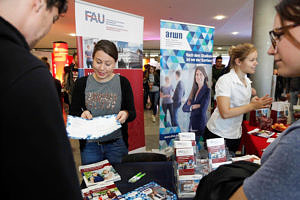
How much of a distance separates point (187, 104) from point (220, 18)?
15.9 feet

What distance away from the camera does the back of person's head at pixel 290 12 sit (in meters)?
0.47

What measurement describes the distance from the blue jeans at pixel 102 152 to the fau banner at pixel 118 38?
1.03m

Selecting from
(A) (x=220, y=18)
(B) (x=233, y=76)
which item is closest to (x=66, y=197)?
(B) (x=233, y=76)

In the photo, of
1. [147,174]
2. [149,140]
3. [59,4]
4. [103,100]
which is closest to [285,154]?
[59,4]

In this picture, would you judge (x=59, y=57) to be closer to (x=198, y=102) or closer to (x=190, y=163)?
(x=198, y=102)

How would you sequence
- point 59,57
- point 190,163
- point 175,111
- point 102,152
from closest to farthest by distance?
point 190,163
point 102,152
point 175,111
point 59,57

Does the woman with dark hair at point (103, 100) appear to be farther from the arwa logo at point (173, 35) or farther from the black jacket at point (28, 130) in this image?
the black jacket at point (28, 130)

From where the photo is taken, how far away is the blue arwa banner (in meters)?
2.63

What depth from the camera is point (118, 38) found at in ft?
8.23

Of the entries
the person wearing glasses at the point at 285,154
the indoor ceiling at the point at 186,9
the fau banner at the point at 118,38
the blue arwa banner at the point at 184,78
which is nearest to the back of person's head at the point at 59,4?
the person wearing glasses at the point at 285,154

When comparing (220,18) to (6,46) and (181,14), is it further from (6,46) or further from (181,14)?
(6,46)

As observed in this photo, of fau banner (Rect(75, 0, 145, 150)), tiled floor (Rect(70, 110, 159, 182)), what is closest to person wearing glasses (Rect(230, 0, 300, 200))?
fau banner (Rect(75, 0, 145, 150))

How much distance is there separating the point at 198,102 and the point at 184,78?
437mm

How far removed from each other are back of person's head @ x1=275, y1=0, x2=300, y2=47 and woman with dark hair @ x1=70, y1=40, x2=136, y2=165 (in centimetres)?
128
